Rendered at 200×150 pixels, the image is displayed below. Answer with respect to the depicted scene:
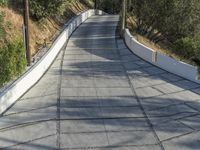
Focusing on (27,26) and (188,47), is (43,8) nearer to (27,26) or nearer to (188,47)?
(27,26)

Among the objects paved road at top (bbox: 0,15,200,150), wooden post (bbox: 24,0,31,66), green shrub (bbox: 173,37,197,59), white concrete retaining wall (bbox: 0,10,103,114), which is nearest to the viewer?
paved road at top (bbox: 0,15,200,150)

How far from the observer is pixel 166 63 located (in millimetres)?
24562

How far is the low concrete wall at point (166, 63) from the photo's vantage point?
22.1m

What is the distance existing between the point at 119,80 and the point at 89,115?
242 inches

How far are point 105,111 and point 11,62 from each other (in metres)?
4.99

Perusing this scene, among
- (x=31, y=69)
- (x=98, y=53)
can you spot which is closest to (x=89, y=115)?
(x=31, y=69)

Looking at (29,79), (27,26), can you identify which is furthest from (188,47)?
(29,79)

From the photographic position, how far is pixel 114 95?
18.8 metres

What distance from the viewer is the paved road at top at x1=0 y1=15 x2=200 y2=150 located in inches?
527

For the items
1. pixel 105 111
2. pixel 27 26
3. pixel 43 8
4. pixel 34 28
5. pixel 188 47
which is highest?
pixel 43 8

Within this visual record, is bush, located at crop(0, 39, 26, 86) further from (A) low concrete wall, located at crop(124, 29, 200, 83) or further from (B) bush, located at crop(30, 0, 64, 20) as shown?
(B) bush, located at crop(30, 0, 64, 20)

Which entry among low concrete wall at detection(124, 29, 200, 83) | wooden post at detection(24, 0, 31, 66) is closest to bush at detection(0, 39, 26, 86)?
wooden post at detection(24, 0, 31, 66)

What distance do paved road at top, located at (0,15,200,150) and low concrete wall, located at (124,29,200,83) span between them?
54 centimetres

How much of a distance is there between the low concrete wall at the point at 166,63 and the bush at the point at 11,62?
→ 9.20m
